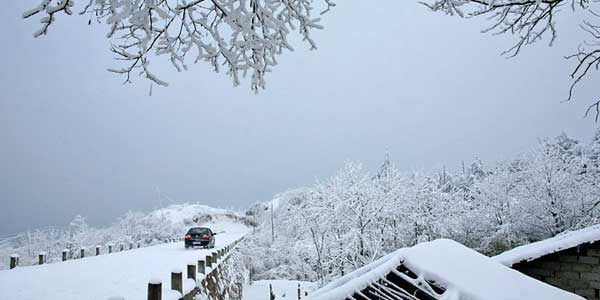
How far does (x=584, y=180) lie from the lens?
86.6ft

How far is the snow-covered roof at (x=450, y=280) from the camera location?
3.01m

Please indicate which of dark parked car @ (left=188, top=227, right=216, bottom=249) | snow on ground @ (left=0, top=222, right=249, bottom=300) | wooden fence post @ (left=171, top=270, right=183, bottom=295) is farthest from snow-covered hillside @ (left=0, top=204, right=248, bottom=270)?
wooden fence post @ (left=171, top=270, right=183, bottom=295)

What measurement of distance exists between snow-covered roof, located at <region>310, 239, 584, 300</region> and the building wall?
486cm

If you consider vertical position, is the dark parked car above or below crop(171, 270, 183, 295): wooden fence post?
below

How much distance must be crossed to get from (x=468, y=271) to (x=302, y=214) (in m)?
25.5

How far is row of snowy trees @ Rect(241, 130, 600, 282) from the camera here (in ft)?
82.4

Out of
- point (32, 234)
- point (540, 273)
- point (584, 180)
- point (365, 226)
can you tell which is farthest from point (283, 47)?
point (32, 234)

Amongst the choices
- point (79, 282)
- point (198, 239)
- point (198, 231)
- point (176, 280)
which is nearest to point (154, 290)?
point (176, 280)

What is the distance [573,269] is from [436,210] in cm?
2462

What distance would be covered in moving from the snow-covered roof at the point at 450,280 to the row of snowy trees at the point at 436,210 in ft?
63.0

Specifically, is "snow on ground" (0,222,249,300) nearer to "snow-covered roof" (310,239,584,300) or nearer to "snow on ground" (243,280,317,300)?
"snow-covered roof" (310,239,584,300)

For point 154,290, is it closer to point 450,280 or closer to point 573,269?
point 450,280

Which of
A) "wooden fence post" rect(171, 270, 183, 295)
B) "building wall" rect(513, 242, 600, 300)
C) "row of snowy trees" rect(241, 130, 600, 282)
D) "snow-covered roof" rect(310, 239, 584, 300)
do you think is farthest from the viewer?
"row of snowy trees" rect(241, 130, 600, 282)

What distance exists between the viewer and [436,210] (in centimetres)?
3114
